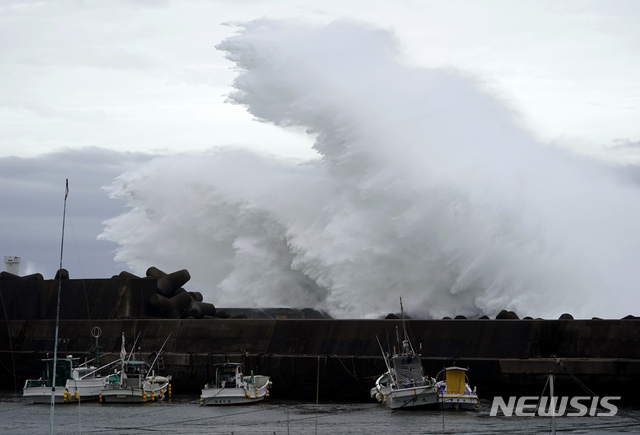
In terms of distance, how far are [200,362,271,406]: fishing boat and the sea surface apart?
0.29 meters

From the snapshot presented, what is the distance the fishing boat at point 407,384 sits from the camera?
2728 centimetres

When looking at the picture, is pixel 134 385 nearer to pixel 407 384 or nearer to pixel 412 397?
pixel 407 384

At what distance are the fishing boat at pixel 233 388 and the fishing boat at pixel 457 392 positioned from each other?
5.78m

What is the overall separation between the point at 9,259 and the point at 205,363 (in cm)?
1479

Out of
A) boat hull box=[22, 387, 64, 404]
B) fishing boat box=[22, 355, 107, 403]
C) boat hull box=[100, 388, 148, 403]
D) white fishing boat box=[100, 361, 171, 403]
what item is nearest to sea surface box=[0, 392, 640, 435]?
white fishing boat box=[100, 361, 171, 403]

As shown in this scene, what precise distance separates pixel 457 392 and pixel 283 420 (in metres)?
4.89

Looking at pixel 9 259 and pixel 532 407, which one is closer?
pixel 532 407

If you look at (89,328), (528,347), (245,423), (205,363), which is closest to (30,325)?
(89,328)

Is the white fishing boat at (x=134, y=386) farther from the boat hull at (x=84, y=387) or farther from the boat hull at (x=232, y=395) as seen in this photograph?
the boat hull at (x=232, y=395)

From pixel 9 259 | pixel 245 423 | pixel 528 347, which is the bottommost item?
pixel 245 423

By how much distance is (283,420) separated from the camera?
2589cm

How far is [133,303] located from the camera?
117 feet

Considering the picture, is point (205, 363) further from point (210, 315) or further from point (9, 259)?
point (9, 259)

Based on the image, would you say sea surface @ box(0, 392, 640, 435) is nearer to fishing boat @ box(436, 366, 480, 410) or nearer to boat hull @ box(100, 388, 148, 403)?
fishing boat @ box(436, 366, 480, 410)
